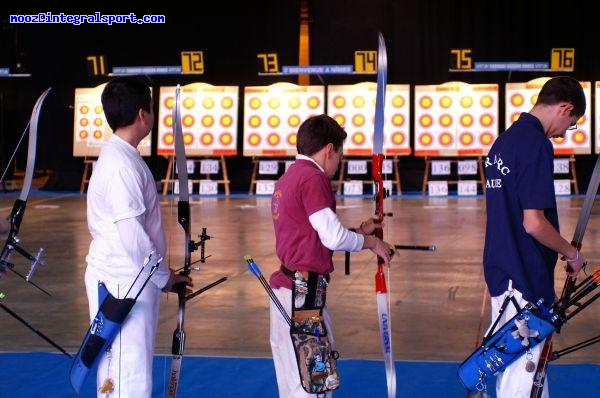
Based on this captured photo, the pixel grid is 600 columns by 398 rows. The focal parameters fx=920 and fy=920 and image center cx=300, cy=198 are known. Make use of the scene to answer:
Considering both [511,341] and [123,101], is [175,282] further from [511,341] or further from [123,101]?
[511,341]

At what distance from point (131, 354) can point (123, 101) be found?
708mm

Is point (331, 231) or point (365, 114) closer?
point (331, 231)

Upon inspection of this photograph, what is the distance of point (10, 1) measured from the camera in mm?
14508

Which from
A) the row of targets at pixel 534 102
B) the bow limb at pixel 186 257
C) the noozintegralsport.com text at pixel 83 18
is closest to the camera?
the bow limb at pixel 186 257

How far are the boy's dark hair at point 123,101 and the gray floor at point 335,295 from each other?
1.17 feet

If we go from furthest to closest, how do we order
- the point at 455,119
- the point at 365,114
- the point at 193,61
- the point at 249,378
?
the point at 365,114, the point at 455,119, the point at 193,61, the point at 249,378

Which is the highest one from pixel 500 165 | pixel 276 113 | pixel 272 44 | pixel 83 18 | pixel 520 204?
pixel 83 18

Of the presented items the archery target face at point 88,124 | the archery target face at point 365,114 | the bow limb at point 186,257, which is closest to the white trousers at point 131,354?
the bow limb at point 186,257

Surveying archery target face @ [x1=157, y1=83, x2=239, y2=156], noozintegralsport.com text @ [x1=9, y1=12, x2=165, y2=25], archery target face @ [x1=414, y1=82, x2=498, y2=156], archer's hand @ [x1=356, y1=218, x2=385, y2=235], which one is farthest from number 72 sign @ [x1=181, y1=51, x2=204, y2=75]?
archer's hand @ [x1=356, y1=218, x2=385, y2=235]

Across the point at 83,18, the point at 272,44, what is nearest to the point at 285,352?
the point at 272,44

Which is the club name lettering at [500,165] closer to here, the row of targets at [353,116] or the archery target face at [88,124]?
the row of targets at [353,116]

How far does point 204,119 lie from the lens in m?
13.7

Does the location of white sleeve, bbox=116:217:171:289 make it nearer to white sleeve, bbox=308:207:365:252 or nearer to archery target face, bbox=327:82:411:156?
white sleeve, bbox=308:207:365:252

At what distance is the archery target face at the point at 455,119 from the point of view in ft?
42.9
